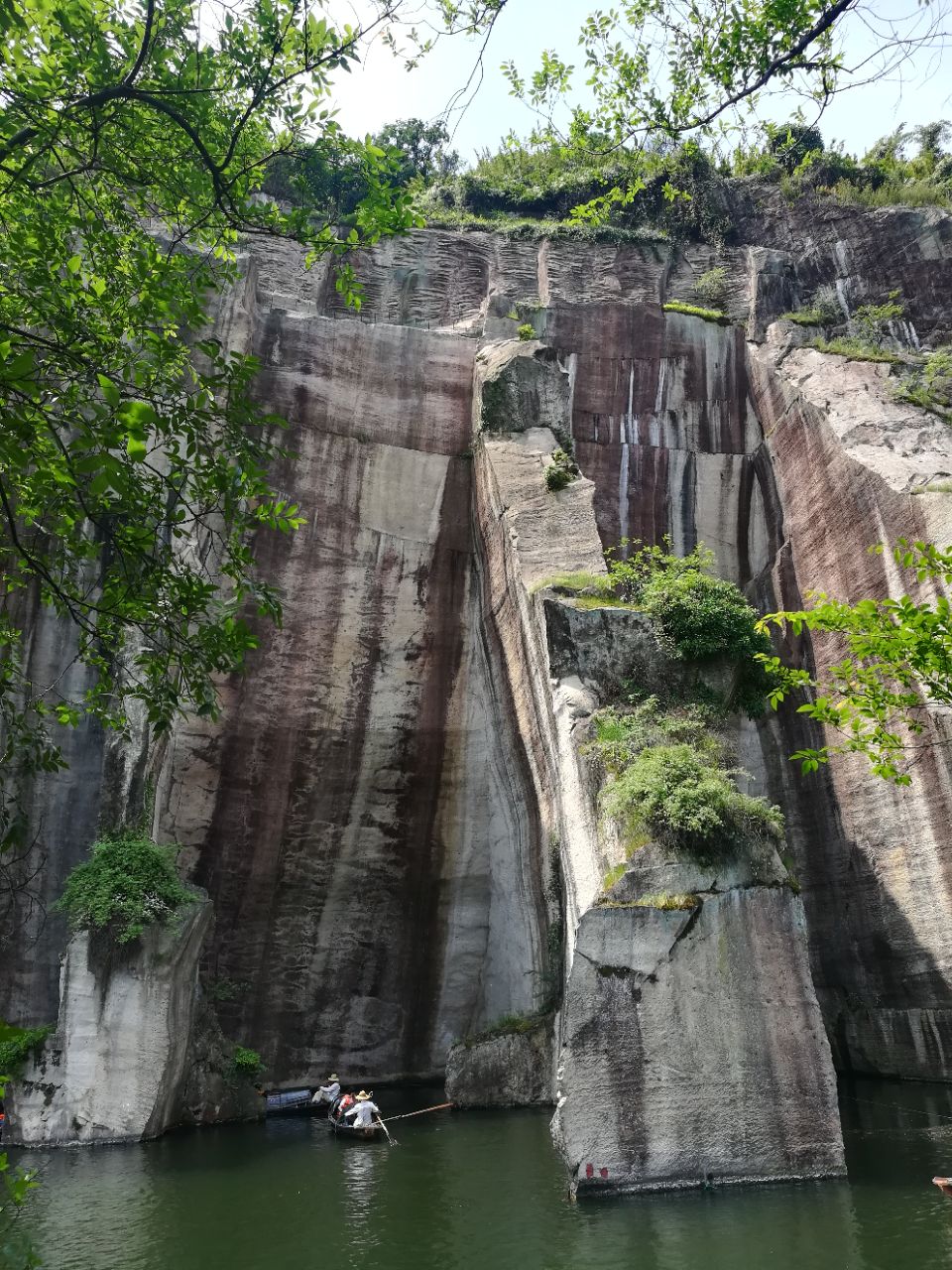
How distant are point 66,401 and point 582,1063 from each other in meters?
6.66

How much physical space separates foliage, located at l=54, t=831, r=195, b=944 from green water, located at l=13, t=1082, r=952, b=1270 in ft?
8.54

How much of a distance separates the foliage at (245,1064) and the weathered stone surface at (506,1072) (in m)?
2.78

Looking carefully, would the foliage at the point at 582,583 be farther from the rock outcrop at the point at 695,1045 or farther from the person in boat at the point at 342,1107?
the person in boat at the point at 342,1107

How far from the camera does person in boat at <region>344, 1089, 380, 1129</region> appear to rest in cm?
1205

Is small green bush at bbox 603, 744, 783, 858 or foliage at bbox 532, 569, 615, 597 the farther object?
foliage at bbox 532, 569, 615, 597

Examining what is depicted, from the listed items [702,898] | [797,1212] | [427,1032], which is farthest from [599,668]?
[427,1032]

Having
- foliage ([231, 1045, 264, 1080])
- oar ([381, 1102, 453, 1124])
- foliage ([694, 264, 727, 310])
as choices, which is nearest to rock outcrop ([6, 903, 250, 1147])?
foliage ([231, 1045, 264, 1080])

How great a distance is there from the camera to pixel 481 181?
102 ft

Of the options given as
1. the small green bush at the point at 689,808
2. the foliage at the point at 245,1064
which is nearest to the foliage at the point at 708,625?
the small green bush at the point at 689,808

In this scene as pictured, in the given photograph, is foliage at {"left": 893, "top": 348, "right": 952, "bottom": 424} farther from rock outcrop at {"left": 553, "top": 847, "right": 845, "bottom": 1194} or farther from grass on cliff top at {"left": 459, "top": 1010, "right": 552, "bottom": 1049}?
grass on cliff top at {"left": 459, "top": 1010, "right": 552, "bottom": 1049}

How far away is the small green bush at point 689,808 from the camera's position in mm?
8992

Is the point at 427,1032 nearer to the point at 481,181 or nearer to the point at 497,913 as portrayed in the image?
the point at 497,913

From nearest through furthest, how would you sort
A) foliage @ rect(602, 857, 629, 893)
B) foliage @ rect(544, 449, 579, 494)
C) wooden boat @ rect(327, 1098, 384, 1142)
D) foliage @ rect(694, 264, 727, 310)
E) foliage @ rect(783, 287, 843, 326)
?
foliage @ rect(602, 857, 629, 893), wooden boat @ rect(327, 1098, 384, 1142), foliage @ rect(544, 449, 579, 494), foliage @ rect(783, 287, 843, 326), foliage @ rect(694, 264, 727, 310)

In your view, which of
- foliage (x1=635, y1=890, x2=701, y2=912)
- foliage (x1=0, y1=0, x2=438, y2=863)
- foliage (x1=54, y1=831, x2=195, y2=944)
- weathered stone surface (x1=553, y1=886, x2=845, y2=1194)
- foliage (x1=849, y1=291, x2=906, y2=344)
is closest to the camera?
foliage (x1=0, y1=0, x2=438, y2=863)
